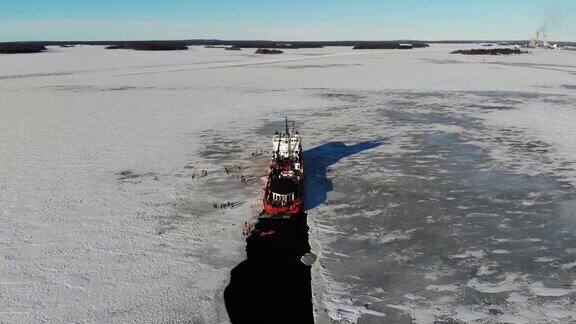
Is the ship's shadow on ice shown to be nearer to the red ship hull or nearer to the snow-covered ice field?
the snow-covered ice field

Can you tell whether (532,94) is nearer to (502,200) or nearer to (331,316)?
(502,200)

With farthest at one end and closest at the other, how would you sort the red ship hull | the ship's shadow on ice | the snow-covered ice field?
the ship's shadow on ice, the red ship hull, the snow-covered ice field

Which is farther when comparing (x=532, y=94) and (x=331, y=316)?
(x=532, y=94)

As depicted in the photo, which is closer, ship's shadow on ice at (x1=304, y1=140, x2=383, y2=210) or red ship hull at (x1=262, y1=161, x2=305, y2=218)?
red ship hull at (x1=262, y1=161, x2=305, y2=218)

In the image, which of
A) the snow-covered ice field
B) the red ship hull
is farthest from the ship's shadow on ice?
the red ship hull

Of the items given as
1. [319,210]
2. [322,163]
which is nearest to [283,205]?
[319,210]

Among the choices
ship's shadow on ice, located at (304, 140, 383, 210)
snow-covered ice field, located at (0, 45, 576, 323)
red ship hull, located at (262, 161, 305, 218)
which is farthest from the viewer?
ship's shadow on ice, located at (304, 140, 383, 210)

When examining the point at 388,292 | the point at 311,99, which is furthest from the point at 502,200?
the point at 311,99

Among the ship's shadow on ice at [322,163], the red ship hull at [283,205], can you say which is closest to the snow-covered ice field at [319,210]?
the ship's shadow on ice at [322,163]
